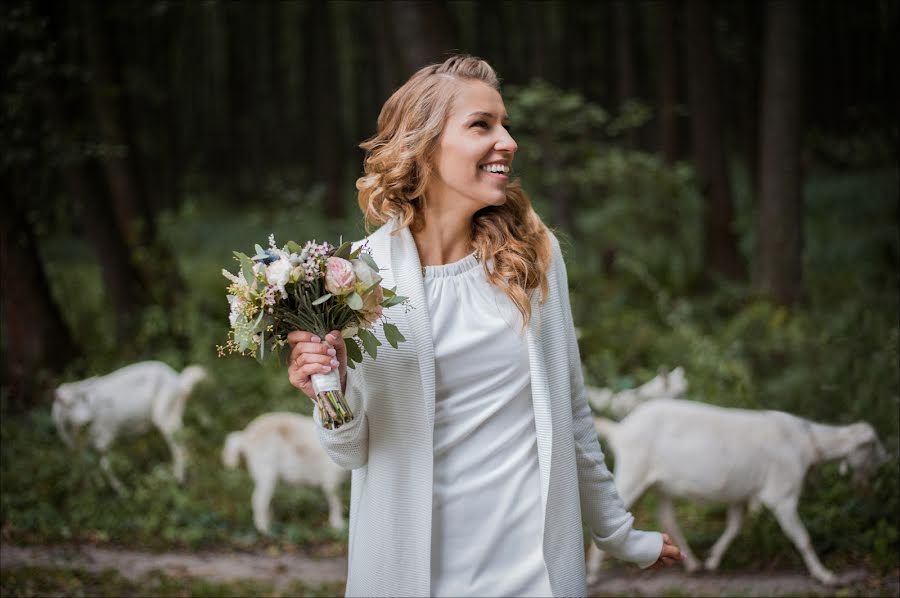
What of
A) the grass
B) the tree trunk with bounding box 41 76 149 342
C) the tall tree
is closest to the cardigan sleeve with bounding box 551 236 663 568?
the grass

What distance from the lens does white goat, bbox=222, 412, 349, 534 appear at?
20.3 ft

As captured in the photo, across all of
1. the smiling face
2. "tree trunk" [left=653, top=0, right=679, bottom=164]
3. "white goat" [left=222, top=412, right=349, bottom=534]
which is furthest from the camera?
"tree trunk" [left=653, top=0, right=679, bottom=164]

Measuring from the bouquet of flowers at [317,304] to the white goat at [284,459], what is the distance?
385 centimetres

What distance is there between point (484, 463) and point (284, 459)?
3944 mm

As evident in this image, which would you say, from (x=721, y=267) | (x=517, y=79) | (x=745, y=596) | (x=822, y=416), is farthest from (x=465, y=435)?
(x=517, y=79)

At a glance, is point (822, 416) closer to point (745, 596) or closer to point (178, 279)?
point (745, 596)

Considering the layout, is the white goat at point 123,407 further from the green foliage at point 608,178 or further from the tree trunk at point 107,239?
the green foliage at point 608,178

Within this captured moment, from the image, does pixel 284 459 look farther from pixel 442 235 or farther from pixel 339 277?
pixel 339 277

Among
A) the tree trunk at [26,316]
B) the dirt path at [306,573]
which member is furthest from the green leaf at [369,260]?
the tree trunk at [26,316]

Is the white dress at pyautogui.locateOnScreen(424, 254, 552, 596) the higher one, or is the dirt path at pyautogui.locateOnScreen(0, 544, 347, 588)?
the white dress at pyautogui.locateOnScreen(424, 254, 552, 596)

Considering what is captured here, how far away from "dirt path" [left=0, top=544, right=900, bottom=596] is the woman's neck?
130 inches

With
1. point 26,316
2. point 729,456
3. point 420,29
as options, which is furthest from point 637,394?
point 26,316

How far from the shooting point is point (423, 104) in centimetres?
264

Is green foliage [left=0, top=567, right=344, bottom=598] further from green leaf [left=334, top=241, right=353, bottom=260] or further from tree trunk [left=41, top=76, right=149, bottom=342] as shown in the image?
tree trunk [left=41, top=76, right=149, bottom=342]
